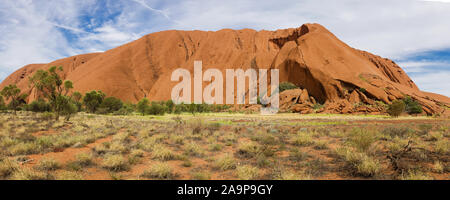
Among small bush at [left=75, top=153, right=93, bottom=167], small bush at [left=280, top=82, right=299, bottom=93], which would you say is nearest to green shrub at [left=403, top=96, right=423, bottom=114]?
small bush at [left=280, top=82, right=299, bottom=93]

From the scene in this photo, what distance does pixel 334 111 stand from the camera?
1566 inches

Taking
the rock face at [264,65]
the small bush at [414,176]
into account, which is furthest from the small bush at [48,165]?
the rock face at [264,65]

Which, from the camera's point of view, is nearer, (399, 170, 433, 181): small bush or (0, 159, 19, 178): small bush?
(399, 170, 433, 181): small bush

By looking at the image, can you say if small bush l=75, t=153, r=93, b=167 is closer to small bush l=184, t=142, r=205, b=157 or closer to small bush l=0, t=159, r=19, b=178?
small bush l=0, t=159, r=19, b=178

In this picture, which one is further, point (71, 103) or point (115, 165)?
point (71, 103)

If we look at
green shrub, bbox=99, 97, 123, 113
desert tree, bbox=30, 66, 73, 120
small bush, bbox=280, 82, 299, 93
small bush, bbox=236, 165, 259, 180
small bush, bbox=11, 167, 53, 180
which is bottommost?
small bush, bbox=236, 165, 259, 180

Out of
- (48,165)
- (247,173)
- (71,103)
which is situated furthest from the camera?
(71,103)

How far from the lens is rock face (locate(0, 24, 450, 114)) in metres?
45.7

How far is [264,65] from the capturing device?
71.2m

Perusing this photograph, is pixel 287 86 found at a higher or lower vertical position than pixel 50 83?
higher

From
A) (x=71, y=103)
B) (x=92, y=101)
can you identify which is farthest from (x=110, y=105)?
(x=71, y=103)

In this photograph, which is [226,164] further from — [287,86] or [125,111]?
[287,86]
